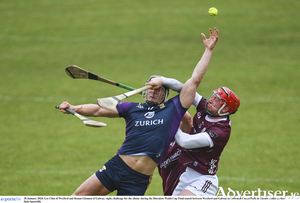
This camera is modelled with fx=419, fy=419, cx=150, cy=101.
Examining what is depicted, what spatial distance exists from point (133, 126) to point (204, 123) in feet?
3.84

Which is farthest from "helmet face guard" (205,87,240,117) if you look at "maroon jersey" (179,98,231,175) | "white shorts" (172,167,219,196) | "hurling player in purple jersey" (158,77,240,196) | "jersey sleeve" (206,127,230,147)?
"white shorts" (172,167,219,196)

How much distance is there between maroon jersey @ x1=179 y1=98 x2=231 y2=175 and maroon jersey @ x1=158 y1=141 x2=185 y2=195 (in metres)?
0.46

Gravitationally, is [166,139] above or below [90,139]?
above

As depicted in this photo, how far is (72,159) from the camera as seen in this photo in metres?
11.0

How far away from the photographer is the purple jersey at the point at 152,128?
5.48 m

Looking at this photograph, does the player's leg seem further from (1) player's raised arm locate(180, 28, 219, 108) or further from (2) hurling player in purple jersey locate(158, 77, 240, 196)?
(1) player's raised arm locate(180, 28, 219, 108)

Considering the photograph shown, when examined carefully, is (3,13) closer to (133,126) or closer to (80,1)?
(80,1)

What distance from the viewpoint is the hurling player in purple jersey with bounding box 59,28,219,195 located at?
5496mm

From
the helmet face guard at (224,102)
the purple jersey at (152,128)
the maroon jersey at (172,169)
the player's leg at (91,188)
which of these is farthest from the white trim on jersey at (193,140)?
the player's leg at (91,188)

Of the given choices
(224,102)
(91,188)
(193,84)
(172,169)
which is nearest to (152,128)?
(193,84)

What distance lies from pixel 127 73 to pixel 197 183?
458 inches

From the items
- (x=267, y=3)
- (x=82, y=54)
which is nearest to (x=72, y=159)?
(x=82, y=54)

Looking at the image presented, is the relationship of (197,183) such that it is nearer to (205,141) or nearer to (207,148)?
(207,148)

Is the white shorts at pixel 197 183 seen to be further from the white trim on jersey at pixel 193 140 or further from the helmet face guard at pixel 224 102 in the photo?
the helmet face guard at pixel 224 102
